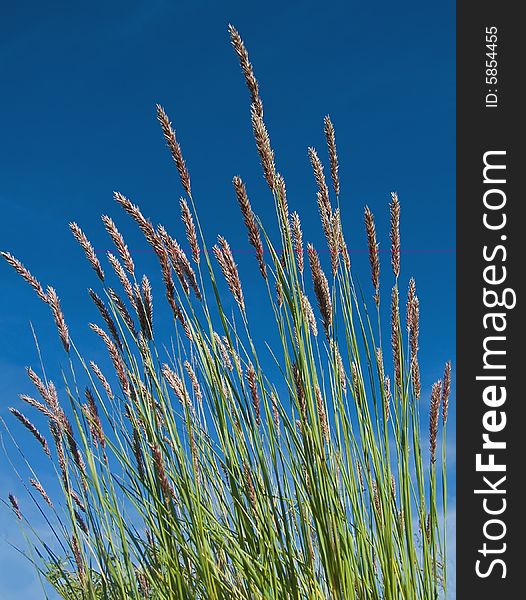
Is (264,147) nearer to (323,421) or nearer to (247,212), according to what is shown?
(247,212)

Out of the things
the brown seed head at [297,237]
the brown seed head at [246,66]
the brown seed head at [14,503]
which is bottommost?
the brown seed head at [14,503]

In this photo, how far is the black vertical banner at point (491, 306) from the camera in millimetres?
2246

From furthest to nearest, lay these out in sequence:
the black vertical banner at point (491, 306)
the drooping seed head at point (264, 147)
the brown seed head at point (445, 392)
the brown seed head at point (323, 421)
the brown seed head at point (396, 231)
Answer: the brown seed head at point (445, 392) → the black vertical banner at point (491, 306) → the brown seed head at point (396, 231) → the brown seed head at point (323, 421) → the drooping seed head at point (264, 147)

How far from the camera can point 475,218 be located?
7.95ft

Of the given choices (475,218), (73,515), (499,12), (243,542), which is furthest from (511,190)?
(73,515)

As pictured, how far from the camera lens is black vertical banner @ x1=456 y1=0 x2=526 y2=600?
2.25m

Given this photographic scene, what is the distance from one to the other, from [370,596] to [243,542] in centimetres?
39

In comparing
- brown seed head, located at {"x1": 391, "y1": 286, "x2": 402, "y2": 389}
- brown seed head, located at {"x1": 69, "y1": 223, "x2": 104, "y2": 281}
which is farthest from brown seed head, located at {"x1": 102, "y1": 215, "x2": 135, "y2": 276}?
brown seed head, located at {"x1": 391, "y1": 286, "x2": 402, "y2": 389}

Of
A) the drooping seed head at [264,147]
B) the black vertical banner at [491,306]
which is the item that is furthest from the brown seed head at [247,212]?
the black vertical banner at [491,306]

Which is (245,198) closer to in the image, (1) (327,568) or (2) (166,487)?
(2) (166,487)

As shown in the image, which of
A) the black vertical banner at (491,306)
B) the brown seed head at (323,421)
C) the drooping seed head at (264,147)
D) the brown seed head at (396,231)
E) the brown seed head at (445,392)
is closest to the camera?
the drooping seed head at (264,147)

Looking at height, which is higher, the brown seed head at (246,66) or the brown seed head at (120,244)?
the brown seed head at (246,66)

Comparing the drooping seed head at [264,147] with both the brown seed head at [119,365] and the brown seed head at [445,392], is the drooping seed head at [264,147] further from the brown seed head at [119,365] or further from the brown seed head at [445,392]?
the brown seed head at [445,392]

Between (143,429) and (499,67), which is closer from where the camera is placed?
(143,429)
